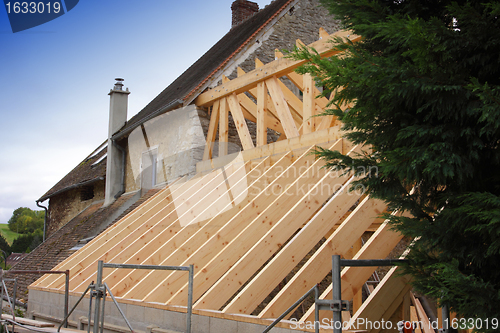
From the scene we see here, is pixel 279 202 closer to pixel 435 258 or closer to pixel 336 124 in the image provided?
pixel 336 124

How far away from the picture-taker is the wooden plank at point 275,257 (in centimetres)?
440

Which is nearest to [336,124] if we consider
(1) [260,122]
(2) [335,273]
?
(1) [260,122]

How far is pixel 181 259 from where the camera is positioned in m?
5.86

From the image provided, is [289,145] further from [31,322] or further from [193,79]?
[31,322]

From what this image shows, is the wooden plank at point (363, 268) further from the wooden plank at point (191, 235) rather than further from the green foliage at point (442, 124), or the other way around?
the wooden plank at point (191, 235)

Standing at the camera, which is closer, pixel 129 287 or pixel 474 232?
pixel 474 232

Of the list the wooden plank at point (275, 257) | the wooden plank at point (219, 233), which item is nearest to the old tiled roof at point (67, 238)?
the wooden plank at point (219, 233)

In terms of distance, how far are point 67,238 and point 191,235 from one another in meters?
6.13

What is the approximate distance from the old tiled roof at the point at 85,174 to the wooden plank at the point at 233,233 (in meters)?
7.58

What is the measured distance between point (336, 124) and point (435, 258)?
14.0 feet

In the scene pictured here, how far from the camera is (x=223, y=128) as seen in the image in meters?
8.65

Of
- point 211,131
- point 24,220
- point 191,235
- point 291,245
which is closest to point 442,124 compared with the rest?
point 291,245

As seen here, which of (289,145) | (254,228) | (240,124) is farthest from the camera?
(240,124)

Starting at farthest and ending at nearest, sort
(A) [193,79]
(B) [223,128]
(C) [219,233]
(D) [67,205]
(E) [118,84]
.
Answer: (D) [67,205] < (E) [118,84] < (A) [193,79] < (B) [223,128] < (C) [219,233]
